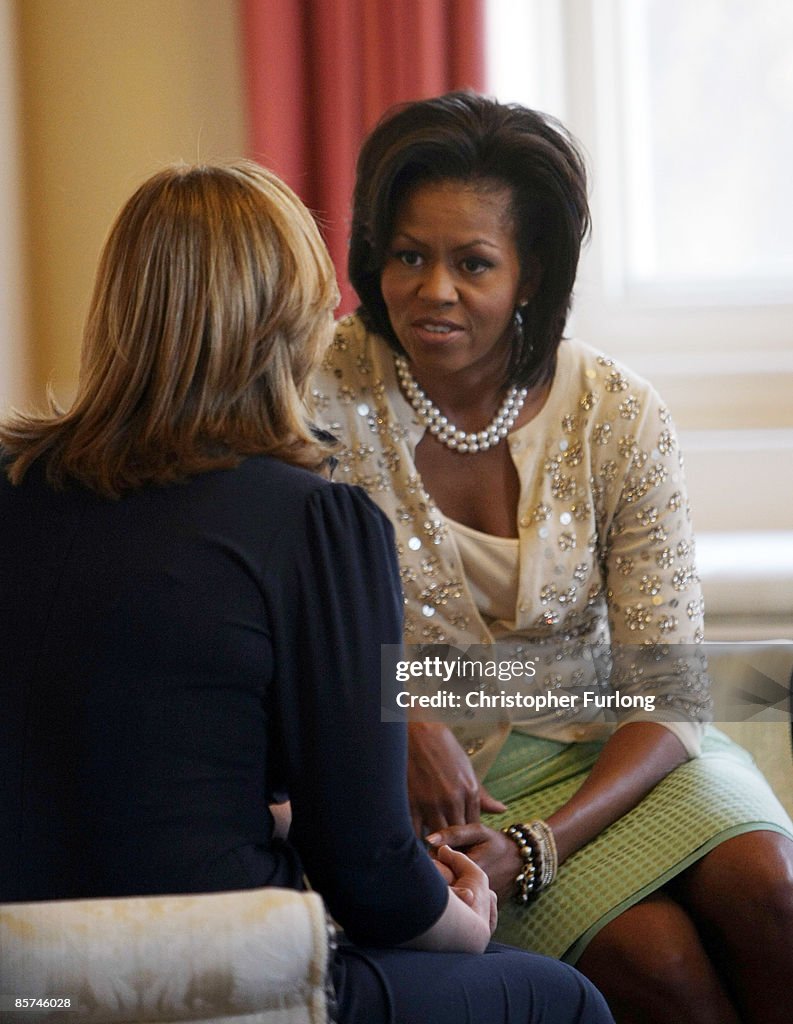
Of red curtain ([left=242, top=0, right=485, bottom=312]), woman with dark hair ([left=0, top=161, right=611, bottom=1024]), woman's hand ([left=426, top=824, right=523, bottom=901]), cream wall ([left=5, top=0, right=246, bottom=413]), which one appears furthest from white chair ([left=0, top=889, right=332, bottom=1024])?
cream wall ([left=5, top=0, right=246, bottom=413])

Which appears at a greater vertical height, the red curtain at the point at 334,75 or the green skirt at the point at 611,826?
the red curtain at the point at 334,75

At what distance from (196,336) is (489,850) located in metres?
0.70

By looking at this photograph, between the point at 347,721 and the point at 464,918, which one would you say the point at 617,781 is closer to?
the point at 464,918

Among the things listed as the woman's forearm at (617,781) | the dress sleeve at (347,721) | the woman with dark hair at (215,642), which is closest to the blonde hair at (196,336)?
the woman with dark hair at (215,642)

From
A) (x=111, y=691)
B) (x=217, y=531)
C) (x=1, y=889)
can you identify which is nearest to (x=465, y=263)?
(x=217, y=531)

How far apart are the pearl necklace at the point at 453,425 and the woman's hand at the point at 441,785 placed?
0.38 meters

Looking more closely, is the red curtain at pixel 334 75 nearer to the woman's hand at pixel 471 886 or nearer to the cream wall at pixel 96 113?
the cream wall at pixel 96 113

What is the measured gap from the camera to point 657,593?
1685 mm

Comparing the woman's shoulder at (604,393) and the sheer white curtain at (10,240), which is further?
the sheer white curtain at (10,240)

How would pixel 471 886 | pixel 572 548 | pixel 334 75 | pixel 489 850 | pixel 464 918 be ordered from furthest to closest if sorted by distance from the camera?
pixel 334 75, pixel 572 548, pixel 489 850, pixel 471 886, pixel 464 918

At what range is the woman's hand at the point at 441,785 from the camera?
156 cm

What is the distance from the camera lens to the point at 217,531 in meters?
1.06

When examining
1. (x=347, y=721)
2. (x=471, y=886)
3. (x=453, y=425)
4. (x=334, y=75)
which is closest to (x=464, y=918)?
(x=471, y=886)

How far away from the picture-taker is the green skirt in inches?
58.4
